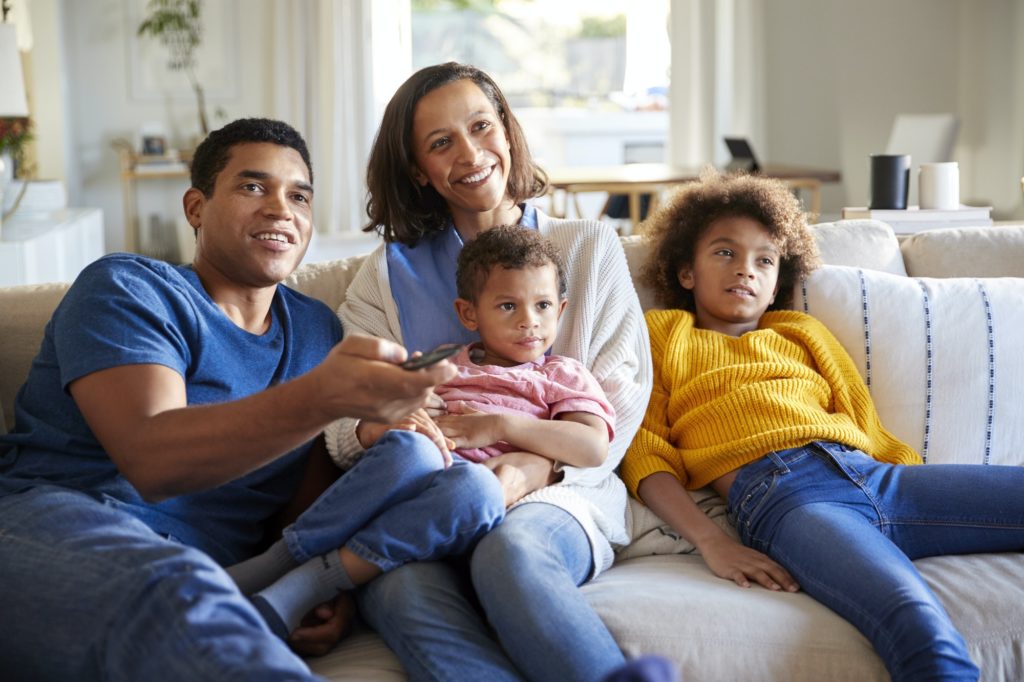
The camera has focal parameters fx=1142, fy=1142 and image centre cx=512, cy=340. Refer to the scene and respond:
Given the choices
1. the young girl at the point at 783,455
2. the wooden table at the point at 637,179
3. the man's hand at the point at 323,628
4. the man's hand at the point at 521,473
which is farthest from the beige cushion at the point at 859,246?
the wooden table at the point at 637,179

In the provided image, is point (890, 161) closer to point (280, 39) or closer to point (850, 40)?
point (850, 40)

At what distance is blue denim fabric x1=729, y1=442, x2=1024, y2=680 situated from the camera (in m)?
1.70

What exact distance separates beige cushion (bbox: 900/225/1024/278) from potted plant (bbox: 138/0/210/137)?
547cm

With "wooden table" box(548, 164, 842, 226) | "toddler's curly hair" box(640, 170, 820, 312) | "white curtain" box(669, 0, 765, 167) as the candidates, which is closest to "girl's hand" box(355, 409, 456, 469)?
"toddler's curly hair" box(640, 170, 820, 312)

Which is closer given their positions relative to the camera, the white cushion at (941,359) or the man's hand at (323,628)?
the man's hand at (323,628)

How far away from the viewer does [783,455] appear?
1946 millimetres

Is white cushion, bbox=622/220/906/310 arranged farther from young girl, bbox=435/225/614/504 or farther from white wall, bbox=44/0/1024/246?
white wall, bbox=44/0/1024/246

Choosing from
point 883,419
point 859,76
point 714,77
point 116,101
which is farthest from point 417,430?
point 116,101

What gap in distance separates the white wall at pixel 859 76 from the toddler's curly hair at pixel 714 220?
4.93 metres

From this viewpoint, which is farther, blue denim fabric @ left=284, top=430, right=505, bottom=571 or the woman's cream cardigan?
the woman's cream cardigan

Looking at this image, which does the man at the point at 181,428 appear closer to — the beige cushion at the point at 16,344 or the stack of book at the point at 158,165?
the beige cushion at the point at 16,344

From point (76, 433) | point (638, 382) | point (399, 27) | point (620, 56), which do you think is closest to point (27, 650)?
point (76, 433)

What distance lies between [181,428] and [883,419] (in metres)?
1.34

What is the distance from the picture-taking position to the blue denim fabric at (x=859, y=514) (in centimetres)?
170
